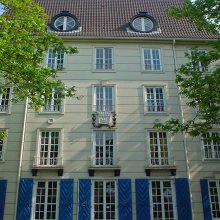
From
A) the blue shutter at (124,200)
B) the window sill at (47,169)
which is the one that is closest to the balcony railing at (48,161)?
the window sill at (47,169)

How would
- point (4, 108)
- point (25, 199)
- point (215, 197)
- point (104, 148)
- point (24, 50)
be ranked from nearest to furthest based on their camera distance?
1. point (24, 50)
2. point (25, 199)
3. point (215, 197)
4. point (104, 148)
5. point (4, 108)

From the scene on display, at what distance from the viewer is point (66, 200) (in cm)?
1789

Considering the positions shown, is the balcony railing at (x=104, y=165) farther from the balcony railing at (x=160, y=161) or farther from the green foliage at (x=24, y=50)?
the green foliage at (x=24, y=50)

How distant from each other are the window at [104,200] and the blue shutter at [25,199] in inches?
147

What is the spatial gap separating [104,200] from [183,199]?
4.64 metres

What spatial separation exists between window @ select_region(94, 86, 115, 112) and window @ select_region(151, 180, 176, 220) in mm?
5582

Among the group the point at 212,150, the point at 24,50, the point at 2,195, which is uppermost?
the point at 24,50

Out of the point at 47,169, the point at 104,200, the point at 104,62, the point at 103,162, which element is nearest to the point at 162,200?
the point at 104,200

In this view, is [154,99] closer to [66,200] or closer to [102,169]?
[102,169]

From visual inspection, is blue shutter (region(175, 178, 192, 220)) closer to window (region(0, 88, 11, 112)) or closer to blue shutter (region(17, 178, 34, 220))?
blue shutter (region(17, 178, 34, 220))

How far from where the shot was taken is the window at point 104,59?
856 inches

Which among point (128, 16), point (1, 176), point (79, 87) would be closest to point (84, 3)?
point (128, 16)

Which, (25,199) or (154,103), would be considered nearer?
(25,199)

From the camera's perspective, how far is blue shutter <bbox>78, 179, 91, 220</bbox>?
57.8 ft
